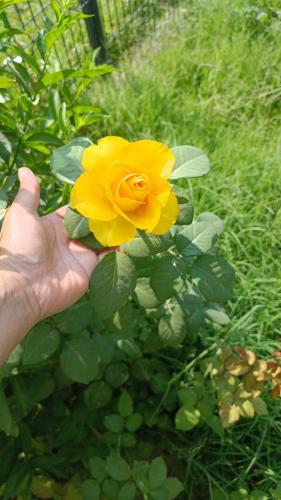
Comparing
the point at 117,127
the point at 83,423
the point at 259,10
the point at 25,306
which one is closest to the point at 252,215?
the point at 117,127

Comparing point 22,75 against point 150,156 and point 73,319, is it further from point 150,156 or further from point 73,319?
point 73,319

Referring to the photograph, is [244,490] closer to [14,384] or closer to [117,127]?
[14,384]

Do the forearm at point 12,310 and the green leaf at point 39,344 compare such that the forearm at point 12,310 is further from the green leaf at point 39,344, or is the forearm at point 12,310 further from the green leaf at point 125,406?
the green leaf at point 125,406

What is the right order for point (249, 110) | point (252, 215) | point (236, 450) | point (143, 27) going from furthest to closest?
point (143, 27), point (249, 110), point (252, 215), point (236, 450)

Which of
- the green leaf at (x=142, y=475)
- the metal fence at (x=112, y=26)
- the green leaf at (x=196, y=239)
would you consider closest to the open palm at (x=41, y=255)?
the green leaf at (x=196, y=239)

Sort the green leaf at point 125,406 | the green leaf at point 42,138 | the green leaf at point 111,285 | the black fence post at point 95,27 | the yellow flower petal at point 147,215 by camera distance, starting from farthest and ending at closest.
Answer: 1. the black fence post at point 95,27
2. the green leaf at point 125,406
3. the green leaf at point 42,138
4. the green leaf at point 111,285
5. the yellow flower petal at point 147,215

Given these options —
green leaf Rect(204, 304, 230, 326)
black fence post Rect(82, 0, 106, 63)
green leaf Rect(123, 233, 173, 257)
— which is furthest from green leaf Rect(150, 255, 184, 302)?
black fence post Rect(82, 0, 106, 63)
